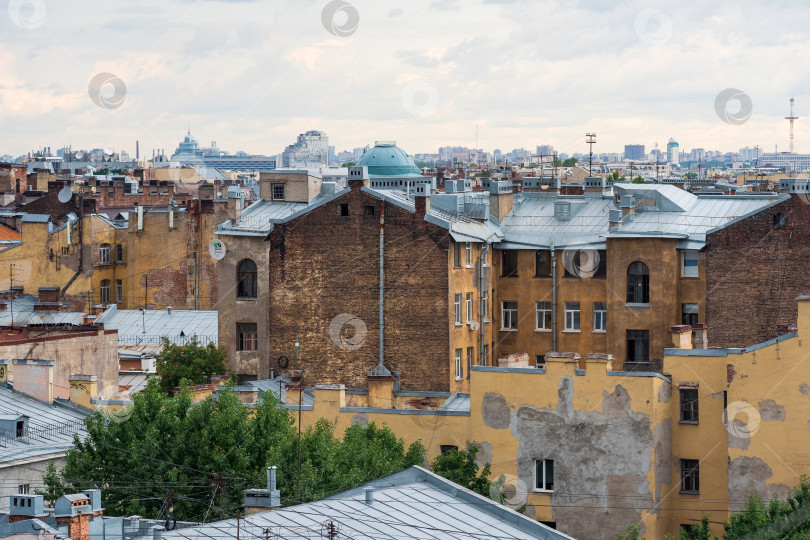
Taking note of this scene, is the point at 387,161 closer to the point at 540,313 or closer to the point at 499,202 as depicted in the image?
the point at 499,202

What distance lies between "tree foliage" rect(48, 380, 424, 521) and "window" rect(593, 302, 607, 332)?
1627cm

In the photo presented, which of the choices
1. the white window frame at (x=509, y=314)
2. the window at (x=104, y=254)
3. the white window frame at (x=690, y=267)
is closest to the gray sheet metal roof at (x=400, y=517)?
the white window frame at (x=690, y=267)

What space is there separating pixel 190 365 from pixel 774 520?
22522 mm

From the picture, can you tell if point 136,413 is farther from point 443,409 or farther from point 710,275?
point 710,275

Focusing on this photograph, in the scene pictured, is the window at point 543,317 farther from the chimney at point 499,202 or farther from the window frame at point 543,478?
the window frame at point 543,478

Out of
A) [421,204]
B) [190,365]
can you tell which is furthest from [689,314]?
[190,365]

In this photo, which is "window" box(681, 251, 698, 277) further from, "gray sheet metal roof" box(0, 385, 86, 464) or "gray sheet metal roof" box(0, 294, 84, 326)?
"gray sheet metal roof" box(0, 294, 84, 326)

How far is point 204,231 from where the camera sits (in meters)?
70.3

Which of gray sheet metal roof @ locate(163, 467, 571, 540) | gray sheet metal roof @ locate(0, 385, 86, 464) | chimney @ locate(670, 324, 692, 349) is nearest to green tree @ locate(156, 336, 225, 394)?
gray sheet metal roof @ locate(0, 385, 86, 464)

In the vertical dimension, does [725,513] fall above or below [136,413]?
below

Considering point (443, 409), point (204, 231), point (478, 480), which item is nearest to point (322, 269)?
point (443, 409)

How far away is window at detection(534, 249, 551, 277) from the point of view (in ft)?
165

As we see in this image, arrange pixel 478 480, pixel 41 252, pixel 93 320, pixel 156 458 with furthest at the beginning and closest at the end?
pixel 41 252, pixel 93 320, pixel 478 480, pixel 156 458

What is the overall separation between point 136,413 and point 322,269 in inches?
547
